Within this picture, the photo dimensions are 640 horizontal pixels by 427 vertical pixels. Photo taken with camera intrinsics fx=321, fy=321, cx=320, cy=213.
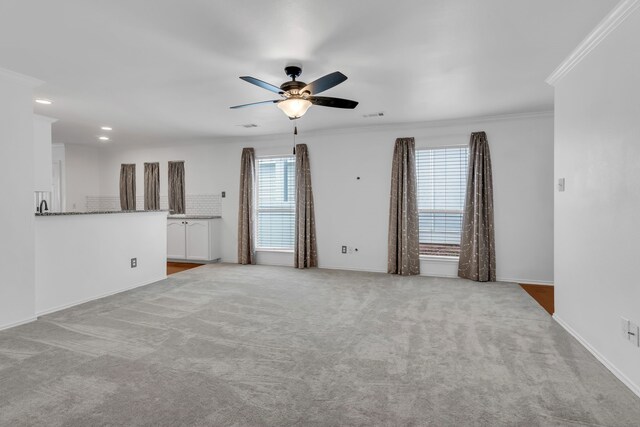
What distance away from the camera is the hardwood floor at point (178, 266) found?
5828 millimetres

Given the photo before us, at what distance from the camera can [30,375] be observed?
223 centimetres

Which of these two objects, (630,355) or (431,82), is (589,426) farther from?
(431,82)

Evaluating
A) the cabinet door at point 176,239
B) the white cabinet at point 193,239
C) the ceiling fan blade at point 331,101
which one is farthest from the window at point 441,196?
the cabinet door at point 176,239

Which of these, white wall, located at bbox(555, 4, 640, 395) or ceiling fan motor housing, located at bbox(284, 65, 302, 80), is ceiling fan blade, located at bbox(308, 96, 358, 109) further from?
white wall, located at bbox(555, 4, 640, 395)

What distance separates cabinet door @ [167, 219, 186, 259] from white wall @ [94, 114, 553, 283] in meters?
0.82

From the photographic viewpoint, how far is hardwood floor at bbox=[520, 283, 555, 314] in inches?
148

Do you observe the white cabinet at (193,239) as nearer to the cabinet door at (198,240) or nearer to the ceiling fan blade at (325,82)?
the cabinet door at (198,240)

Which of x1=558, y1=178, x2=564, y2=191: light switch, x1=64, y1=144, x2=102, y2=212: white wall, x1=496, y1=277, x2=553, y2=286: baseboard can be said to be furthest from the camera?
x1=64, y1=144, x2=102, y2=212: white wall

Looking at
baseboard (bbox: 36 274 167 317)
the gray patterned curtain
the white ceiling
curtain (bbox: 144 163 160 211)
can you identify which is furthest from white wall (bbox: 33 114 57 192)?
the gray patterned curtain

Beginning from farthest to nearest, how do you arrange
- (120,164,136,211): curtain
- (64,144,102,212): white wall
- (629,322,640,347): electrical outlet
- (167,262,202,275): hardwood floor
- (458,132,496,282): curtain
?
1. (120,164,136,211): curtain
2. (64,144,102,212): white wall
3. (167,262,202,275): hardwood floor
4. (458,132,496,282): curtain
5. (629,322,640,347): electrical outlet

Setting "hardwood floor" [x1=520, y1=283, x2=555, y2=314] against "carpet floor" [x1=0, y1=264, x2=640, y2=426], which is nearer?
"carpet floor" [x1=0, y1=264, x2=640, y2=426]

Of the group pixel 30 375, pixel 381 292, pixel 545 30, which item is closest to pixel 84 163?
pixel 30 375

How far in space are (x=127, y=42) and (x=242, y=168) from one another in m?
3.88

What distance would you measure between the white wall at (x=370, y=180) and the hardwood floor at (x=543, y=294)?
0.23 metres
